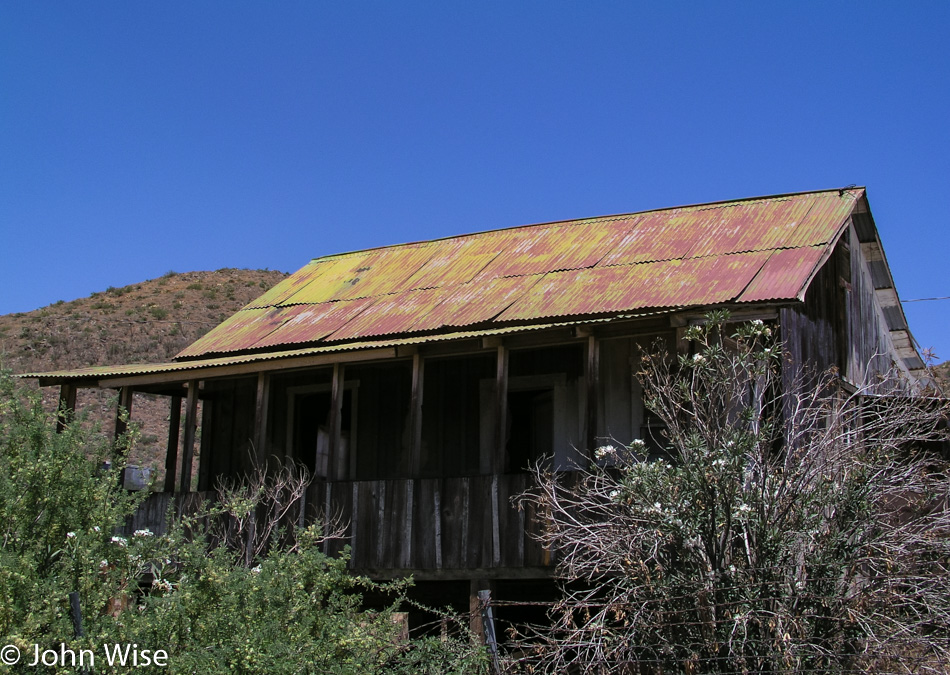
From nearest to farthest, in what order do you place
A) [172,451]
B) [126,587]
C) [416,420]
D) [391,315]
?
[126,587] < [416,420] < [391,315] < [172,451]

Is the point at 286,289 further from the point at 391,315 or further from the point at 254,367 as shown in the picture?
the point at 254,367

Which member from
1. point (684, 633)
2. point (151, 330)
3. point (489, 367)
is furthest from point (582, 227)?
point (151, 330)

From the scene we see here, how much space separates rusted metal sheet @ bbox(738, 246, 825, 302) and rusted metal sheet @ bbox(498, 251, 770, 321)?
5.0 inches

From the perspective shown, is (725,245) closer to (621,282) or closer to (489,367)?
(621,282)

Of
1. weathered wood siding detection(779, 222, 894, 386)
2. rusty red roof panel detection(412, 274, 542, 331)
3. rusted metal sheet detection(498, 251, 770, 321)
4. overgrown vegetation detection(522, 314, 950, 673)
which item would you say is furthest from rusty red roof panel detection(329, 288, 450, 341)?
overgrown vegetation detection(522, 314, 950, 673)

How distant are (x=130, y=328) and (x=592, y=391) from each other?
1283 inches

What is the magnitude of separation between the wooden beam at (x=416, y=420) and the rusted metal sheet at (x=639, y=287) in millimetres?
1134

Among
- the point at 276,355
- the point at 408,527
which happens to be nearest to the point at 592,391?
the point at 408,527

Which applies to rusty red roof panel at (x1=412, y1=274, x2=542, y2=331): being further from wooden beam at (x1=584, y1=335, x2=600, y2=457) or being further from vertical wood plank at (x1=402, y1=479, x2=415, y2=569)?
vertical wood plank at (x1=402, y1=479, x2=415, y2=569)

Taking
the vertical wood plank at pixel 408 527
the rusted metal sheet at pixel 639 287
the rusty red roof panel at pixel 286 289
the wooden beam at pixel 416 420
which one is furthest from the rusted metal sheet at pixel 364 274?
the vertical wood plank at pixel 408 527

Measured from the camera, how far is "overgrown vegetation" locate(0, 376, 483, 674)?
640 centimetres

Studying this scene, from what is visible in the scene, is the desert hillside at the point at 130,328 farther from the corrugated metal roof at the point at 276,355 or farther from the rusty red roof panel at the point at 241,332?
the corrugated metal roof at the point at 276,355

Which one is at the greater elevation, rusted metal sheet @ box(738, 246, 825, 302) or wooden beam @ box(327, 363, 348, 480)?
rusted metal sheet @ box(738, 246, 825, 302)

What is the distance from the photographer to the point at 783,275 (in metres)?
11.8
